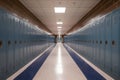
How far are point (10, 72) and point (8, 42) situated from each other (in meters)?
0.94

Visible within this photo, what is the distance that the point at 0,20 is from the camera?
12.2 feet

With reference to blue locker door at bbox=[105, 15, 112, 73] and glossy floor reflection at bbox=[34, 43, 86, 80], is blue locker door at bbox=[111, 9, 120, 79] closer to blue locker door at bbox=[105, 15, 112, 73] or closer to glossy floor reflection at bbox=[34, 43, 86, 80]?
blue locker door at bbox=[105, 15, 112, 73]

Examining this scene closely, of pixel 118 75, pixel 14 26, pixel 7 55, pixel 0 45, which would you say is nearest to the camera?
pixel 0 45

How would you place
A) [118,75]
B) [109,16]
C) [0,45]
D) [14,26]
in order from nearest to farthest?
[0,45] < [118,75] < [109,16] < [14,26]

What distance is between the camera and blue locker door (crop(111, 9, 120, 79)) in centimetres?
393

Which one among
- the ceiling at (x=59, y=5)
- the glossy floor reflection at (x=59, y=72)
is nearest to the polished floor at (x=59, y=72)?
the glossy floor reflection at (x=59, y=72)

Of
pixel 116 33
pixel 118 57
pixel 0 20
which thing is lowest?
pixel 118 57

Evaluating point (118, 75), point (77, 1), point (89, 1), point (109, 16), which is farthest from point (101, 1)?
point (118, 75)

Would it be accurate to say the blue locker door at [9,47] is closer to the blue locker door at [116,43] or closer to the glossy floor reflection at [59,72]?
the glossy floor reflection at [59,72]

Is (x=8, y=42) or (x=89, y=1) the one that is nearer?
(x=8, y=42)

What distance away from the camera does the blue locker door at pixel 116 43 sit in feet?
12.9

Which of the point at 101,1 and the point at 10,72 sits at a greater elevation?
the point at 101,1

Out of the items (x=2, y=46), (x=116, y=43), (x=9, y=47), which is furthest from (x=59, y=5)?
(x=2, y=46)

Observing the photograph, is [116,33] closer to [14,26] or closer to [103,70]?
[103,70]
